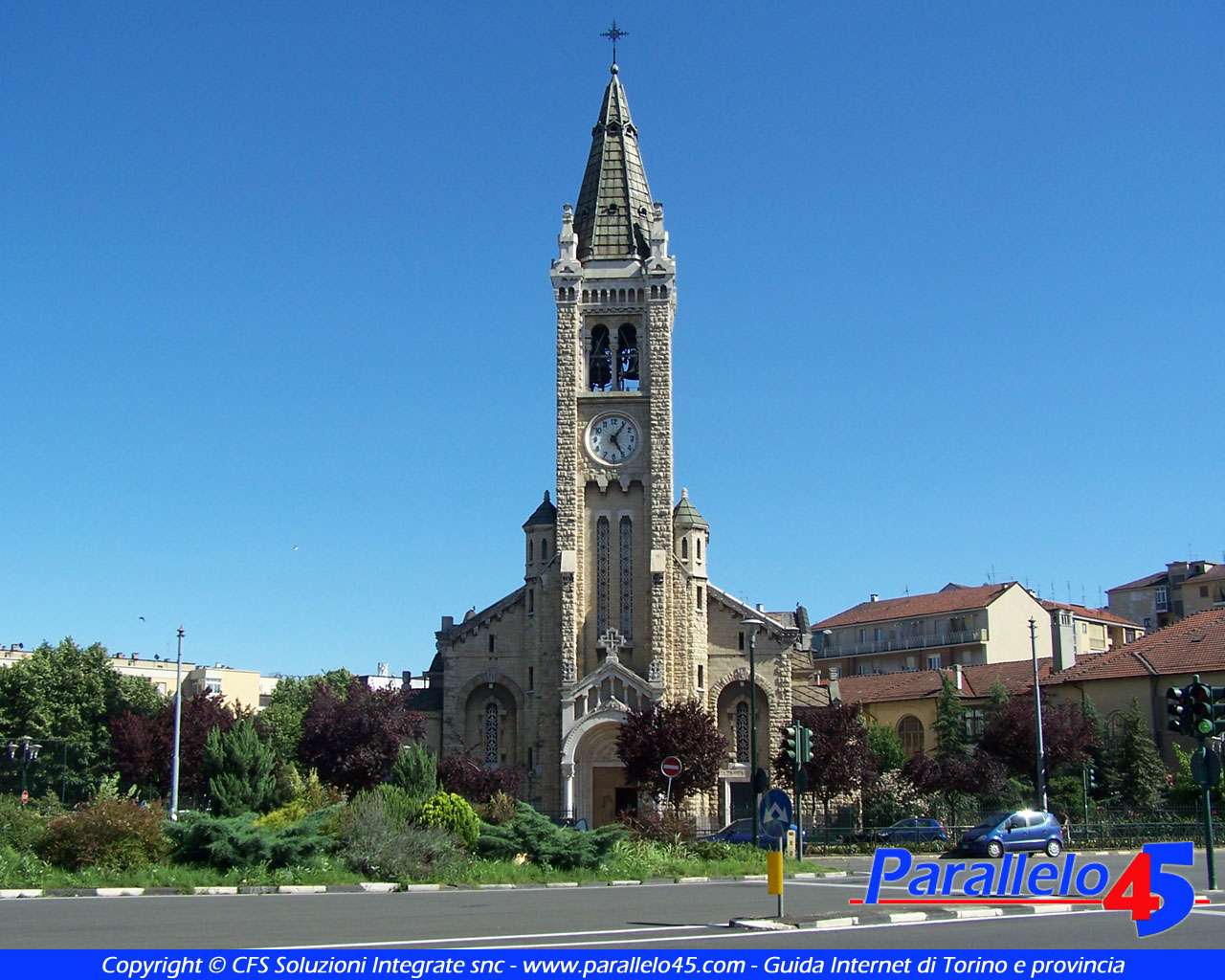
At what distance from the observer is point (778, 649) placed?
62.0 m

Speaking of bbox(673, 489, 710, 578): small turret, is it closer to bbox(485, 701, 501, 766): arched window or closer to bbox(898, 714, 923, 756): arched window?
bbox(485, 701, 501, 766): arched window

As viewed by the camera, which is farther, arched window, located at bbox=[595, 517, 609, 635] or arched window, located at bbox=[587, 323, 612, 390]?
arched window, located at bbox=[587, 323, 612, 390]

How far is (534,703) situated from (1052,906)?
4213 centimetres

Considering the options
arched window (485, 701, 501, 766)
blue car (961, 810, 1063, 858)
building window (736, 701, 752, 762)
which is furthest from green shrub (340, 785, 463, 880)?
building window (736, 701, 752, 762)

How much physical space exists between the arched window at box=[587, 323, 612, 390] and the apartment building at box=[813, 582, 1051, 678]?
3930 cm

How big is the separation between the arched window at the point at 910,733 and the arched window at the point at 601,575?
26723mm

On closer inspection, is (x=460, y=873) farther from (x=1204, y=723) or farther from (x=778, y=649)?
(x=778, y=649)

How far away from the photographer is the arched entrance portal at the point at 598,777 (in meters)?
58.7

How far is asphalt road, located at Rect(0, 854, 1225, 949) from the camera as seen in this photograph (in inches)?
650

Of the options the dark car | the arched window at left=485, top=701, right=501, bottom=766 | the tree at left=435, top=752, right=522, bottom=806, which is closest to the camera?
the dark car

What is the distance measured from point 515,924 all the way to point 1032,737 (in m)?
43.3
